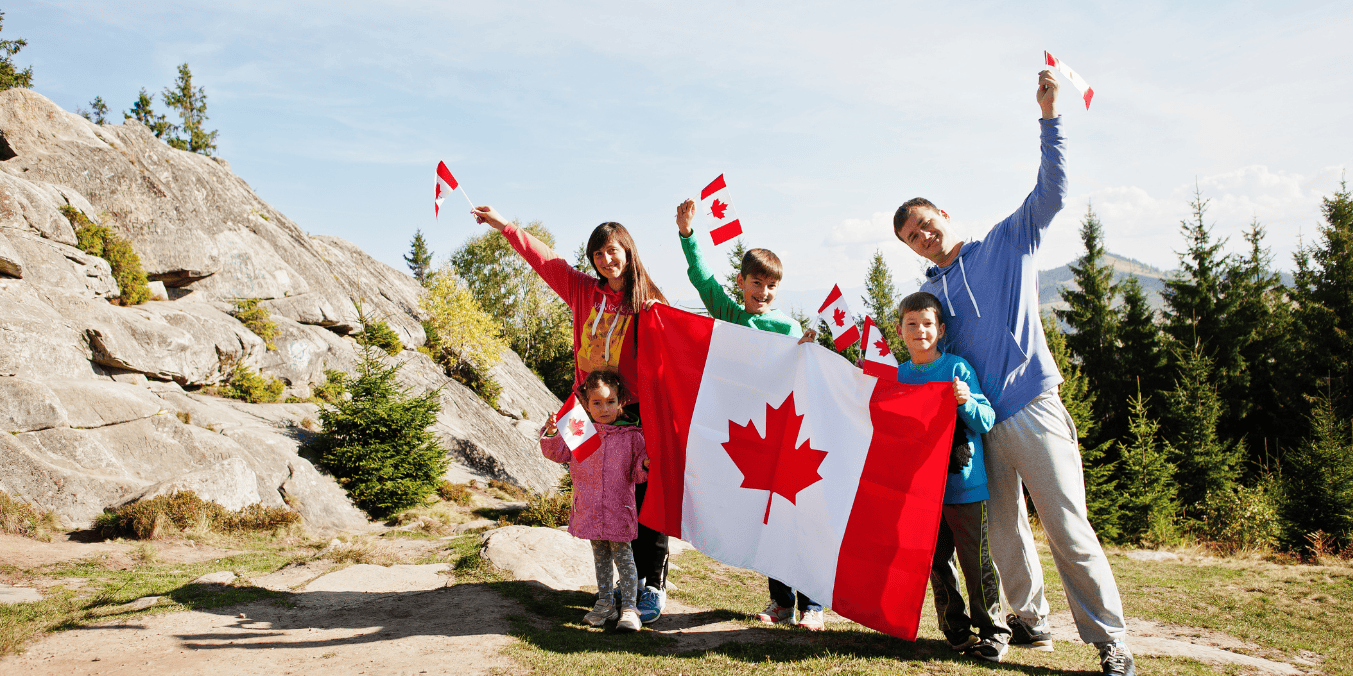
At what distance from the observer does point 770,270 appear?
4953mm

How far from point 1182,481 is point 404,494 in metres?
23.8

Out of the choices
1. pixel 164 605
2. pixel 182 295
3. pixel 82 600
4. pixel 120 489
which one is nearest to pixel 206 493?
pixel 120 489

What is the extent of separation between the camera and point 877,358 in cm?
452

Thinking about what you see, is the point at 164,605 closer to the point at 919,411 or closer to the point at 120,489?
the point at 919,411

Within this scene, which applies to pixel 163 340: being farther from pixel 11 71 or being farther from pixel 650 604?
pixel 11 71

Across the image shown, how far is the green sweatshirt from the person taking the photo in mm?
5184

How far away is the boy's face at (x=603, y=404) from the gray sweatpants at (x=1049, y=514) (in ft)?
8.06

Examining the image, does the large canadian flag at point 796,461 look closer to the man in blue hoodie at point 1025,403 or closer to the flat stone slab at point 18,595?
the man in blue hoodie at point 1025,403

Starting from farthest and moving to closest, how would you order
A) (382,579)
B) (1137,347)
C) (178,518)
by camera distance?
(1137,347) < (178,518) < (382,579)

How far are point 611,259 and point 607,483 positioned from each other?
62.1 inches

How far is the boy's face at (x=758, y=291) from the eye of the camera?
16.4 feet

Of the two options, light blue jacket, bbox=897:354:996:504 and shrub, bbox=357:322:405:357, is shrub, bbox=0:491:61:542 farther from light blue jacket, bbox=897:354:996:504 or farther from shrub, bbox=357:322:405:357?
shrub, bbox=357:322:405:357

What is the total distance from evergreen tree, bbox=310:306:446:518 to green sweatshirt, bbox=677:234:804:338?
10581mm

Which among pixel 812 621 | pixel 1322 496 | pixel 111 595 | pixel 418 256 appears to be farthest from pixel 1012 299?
pixel 418 256
